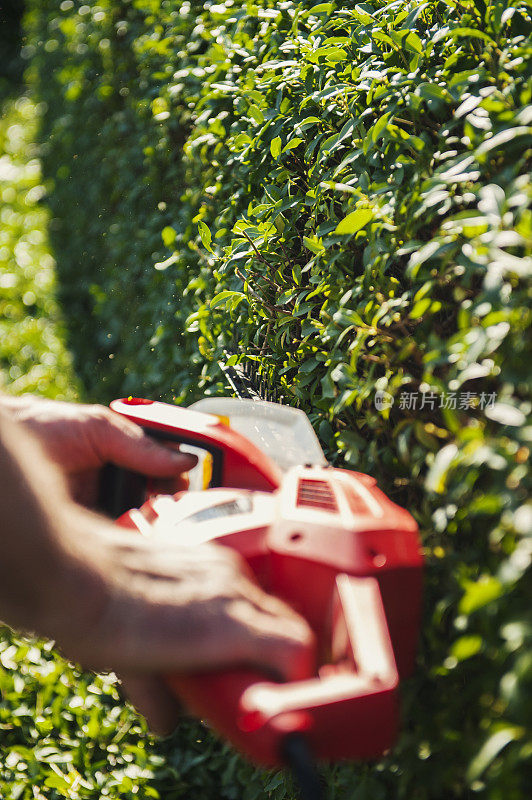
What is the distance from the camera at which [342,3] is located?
6.74 ft

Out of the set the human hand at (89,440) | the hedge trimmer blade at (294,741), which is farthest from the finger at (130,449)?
the hedge trimmer blade at (294,741)

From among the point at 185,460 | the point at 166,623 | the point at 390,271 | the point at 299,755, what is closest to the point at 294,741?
the point at 299,755

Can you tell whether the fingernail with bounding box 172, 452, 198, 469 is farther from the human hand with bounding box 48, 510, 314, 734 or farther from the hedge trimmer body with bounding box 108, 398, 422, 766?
the human hand with bounding box 48, 510, 314, 734

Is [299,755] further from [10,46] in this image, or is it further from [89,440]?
[10,46]

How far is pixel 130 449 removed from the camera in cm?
174

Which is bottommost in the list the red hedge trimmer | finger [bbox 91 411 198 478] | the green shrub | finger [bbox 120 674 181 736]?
the green shrub

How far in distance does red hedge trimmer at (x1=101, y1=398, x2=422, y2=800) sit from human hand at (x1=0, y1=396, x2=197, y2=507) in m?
0.05

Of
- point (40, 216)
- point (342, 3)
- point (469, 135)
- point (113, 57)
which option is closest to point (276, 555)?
point (469, 135)

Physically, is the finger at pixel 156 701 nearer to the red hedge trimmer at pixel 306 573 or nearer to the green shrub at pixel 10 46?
the red hedge trimmer at pixel 306 573

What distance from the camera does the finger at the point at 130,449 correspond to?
5.70 ft

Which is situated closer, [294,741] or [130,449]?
[294,741]

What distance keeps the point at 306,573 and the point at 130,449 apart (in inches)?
24.6

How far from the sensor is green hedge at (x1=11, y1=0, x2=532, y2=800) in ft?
3.69

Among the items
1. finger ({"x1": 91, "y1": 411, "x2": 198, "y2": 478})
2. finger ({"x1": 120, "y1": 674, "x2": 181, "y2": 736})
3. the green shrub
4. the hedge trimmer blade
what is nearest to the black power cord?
the hedge trimmer blade
